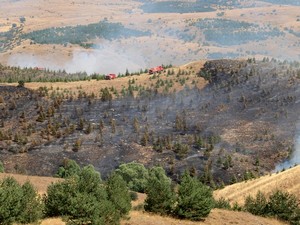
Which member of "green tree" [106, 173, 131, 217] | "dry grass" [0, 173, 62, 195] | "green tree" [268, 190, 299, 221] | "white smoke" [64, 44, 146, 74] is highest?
"green tree" [106, 173, 131, 217]

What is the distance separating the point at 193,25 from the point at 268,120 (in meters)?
109

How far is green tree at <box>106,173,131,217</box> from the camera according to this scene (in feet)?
60.2

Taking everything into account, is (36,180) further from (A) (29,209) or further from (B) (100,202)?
(B) (100,202)

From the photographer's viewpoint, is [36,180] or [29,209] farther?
[36,180]

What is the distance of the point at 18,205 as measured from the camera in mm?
16516

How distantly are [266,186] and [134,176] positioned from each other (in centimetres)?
932

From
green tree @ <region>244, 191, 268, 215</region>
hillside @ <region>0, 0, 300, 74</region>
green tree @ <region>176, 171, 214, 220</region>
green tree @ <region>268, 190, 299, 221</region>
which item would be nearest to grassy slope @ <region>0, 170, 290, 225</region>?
green tree @ <region>176, 171, 214, 220</region>

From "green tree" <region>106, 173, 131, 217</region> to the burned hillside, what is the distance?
16202mm

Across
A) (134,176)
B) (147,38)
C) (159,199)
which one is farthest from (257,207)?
(147,38)

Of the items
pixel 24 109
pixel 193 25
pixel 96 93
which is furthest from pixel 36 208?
pixel 193 25

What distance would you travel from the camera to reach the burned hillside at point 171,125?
129ft

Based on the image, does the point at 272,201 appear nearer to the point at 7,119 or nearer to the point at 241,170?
the point at 241,170

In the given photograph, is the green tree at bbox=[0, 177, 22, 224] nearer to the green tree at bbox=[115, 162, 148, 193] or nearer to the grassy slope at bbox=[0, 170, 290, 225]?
the grassy slope at bbox=[0, 170, 290, 225]

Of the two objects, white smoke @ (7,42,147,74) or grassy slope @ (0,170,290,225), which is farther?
white smoke @ (7,42,147,74)
